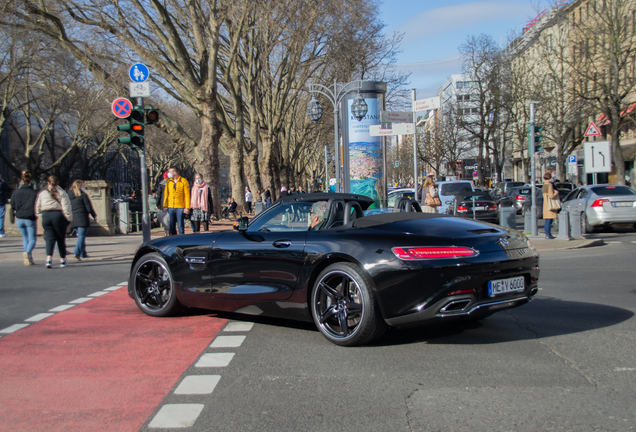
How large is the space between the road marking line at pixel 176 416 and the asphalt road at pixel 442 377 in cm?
3

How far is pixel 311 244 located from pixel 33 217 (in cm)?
924

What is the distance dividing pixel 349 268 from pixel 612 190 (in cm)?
1628

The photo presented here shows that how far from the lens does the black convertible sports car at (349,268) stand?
4914mm

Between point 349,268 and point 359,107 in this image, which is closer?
point 349,268

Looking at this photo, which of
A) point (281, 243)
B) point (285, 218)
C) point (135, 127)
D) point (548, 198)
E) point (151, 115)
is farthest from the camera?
point (548, 198)

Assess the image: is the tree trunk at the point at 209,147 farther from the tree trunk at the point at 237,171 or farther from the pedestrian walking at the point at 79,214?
the pedestrian walking at the point at 79,214

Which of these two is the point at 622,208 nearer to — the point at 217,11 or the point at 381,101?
the point at 381,101

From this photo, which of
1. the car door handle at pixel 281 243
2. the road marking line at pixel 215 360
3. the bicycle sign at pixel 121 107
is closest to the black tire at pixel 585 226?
the bicycle sign at pixel 121 107

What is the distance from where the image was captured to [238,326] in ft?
21.1

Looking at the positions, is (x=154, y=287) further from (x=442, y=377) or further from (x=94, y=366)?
(x=442, y=377)

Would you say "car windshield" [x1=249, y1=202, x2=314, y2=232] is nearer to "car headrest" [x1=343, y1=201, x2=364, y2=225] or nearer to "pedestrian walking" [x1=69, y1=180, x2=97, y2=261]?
"car headrest" [x1=343, y1=201, x2=364, y2=225]

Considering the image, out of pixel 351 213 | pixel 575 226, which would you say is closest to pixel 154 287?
pixel 351 213

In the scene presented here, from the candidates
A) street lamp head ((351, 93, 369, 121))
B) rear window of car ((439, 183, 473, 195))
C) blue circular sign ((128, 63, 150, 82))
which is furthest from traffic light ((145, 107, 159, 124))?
rear window of car ((439, 183, 473, 195))

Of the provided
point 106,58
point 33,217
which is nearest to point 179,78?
point 106,58
